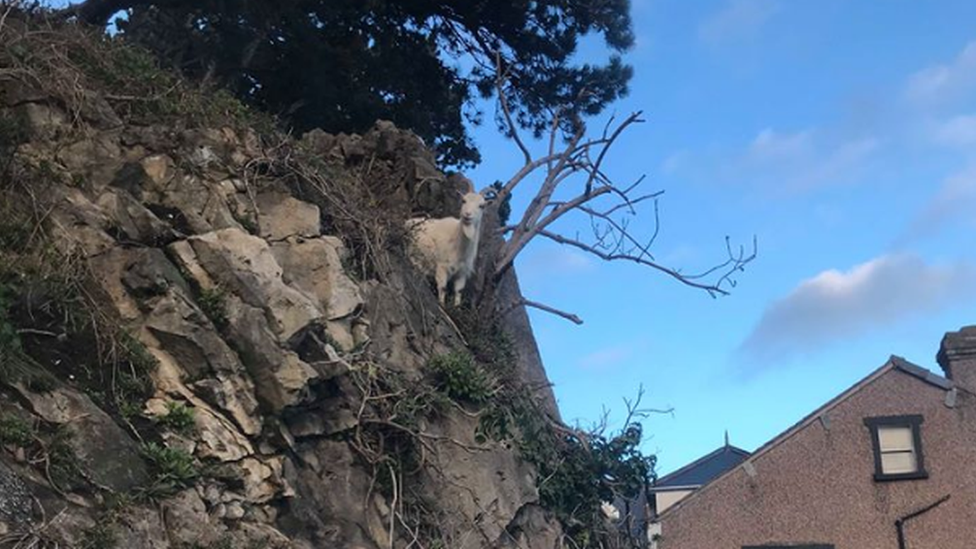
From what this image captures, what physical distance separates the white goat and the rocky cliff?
579 mm

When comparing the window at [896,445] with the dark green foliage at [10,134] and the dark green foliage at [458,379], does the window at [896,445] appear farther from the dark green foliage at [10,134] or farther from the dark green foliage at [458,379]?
the dark green foliage at [10,134]

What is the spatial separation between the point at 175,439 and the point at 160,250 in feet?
5.70

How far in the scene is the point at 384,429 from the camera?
32.6 feet

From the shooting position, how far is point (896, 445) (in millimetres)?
23531

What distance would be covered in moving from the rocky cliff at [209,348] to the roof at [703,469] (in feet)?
54.1

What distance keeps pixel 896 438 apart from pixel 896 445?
0.49ft

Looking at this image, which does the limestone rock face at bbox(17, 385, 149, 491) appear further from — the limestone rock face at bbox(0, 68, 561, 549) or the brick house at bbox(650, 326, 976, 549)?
the brick house at bbox(650, 326, 976, 549)

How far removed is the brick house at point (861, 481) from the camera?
75.0ft

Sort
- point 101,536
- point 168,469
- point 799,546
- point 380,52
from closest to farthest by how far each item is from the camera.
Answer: point 101,536
point 168,469
point 380,52
point 799,546

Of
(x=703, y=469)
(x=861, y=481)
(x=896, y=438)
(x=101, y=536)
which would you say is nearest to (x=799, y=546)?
(x=861, y=481)

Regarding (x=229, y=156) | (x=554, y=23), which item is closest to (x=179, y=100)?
(x=229, y=156)

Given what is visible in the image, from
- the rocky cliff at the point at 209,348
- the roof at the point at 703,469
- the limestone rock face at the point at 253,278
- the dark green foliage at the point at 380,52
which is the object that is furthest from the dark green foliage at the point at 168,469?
the roof at the point at 703,469

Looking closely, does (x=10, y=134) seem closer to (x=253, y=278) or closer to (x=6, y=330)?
(x=253, y=278)

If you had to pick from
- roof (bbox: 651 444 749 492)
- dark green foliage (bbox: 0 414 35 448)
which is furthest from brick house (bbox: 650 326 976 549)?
dark green foliage (bbox: 0 414 35 448)
